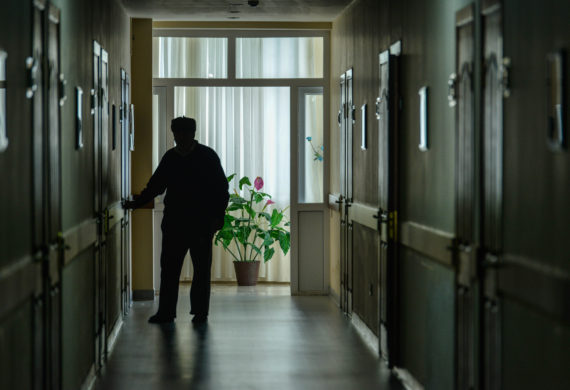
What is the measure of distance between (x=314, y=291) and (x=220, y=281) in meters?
1.40

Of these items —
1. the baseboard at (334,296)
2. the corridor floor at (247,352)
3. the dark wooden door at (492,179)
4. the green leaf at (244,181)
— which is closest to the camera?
the dark wooden door at (492,179)

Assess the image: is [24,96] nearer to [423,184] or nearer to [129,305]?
[423,184]

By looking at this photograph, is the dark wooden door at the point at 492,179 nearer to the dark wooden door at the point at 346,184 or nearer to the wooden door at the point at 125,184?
the dark wooden door at the point at 346,184

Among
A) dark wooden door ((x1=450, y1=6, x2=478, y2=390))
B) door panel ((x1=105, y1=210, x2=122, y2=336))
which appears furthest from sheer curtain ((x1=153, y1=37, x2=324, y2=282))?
dark wooden door ((x1=450, y1=6, x2=478, y2=390))

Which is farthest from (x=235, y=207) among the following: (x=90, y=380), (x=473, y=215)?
(x=473, y=215)

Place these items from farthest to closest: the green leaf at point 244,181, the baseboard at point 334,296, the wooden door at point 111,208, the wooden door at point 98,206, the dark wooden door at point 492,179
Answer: the green leaf at point 244,181 → the baseboard at point 334,296 → the wooden door at point 111,208 → the wooden door at point 98,206 → the dark wooden door at point 492,179

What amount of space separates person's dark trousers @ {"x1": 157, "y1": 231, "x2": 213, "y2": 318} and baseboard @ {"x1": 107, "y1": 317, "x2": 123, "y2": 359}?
14.5 inches

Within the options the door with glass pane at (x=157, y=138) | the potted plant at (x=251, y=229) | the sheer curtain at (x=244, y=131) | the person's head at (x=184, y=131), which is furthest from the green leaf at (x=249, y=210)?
the person's head at (x=184, y=131)

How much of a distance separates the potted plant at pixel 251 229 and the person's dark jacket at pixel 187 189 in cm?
196

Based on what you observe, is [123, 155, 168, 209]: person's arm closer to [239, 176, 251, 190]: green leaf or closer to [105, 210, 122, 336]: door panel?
[105, 210, 122, 336]: door panel

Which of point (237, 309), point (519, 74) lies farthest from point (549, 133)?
point (237, 309)

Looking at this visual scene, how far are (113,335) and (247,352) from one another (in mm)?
1088

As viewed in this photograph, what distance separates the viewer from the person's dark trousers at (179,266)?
6.73 m

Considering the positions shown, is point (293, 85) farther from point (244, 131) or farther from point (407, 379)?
point (407, 379)
